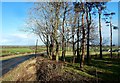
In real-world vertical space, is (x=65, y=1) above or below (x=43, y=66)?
above

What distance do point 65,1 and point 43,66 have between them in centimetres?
1034

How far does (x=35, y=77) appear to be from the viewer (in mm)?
28203

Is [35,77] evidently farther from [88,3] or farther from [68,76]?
[88,3]

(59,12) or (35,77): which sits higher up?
(59,12)

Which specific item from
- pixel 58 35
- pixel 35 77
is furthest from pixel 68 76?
pixel 58 35

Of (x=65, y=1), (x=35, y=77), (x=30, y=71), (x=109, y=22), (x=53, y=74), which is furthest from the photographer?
(x=109, y=22)

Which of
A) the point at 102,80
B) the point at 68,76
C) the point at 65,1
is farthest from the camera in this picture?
the point at 65,1

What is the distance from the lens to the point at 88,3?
29.8 m

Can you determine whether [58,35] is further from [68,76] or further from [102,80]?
[102,80]

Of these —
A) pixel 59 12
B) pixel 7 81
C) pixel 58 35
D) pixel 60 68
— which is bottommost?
pixel 7 81

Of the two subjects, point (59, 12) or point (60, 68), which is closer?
point (60, 68)

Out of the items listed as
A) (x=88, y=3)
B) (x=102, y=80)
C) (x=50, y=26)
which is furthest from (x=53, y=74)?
(x=50, y=26)

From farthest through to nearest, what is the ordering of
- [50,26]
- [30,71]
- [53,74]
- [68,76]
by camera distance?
1. [50,26]
2. [30,71]
3. [53,74]
4. [68,76]

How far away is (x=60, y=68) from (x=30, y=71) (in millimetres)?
5524
